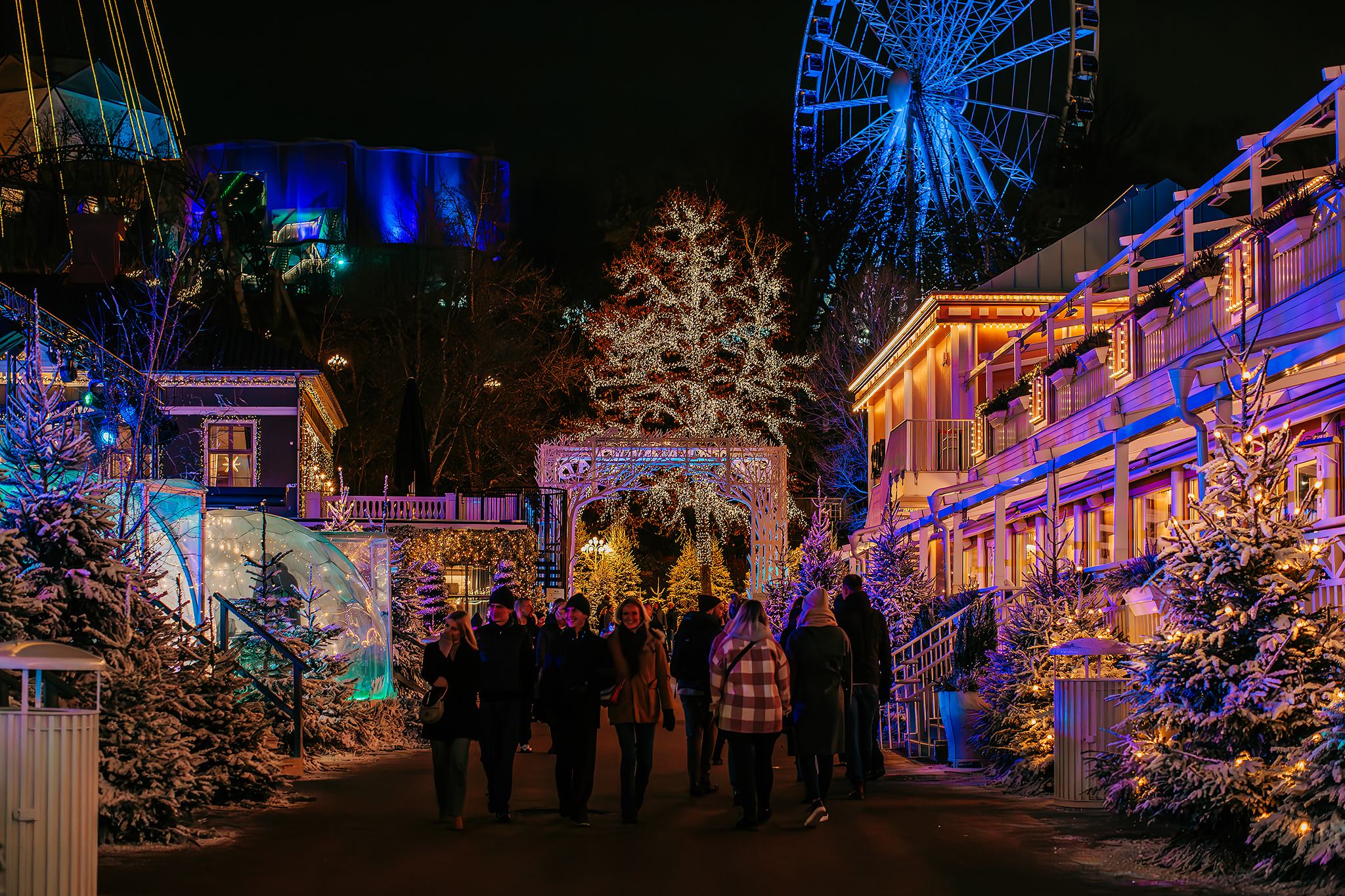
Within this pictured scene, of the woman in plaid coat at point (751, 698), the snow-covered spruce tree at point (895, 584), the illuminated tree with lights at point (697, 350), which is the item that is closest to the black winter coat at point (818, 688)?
the woman in plaid coat at point (751, 698)

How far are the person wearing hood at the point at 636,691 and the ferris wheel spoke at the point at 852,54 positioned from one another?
32758mm

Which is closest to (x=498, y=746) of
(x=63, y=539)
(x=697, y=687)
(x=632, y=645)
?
(x=632, y=645)

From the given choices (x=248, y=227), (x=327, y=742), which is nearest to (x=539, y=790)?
(x=327, y=742)

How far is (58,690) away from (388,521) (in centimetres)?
3252

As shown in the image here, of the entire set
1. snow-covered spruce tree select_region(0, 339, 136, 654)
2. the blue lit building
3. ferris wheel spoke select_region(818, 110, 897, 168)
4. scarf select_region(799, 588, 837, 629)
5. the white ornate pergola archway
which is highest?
the blue lit building

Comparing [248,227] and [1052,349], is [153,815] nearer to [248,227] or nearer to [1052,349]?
[1052,349]

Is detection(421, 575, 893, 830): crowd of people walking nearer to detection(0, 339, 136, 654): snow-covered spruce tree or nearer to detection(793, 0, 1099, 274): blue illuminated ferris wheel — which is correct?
detection(0, 339, 136, 654): snow-covered spruce tree

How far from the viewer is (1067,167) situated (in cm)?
5184

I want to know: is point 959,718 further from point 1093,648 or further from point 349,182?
point 349,182

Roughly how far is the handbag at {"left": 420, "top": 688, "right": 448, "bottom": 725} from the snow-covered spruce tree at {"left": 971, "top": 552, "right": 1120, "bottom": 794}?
4.78 m

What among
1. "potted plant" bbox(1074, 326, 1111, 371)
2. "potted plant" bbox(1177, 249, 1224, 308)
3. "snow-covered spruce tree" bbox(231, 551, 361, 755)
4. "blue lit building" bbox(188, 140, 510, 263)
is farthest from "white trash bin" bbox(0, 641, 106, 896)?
"blue lit building" bbox(188, 140, 510, 263)

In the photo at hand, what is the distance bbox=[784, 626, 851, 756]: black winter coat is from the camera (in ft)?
33.4

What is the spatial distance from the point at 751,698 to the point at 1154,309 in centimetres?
925

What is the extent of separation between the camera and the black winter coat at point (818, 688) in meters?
10.2
